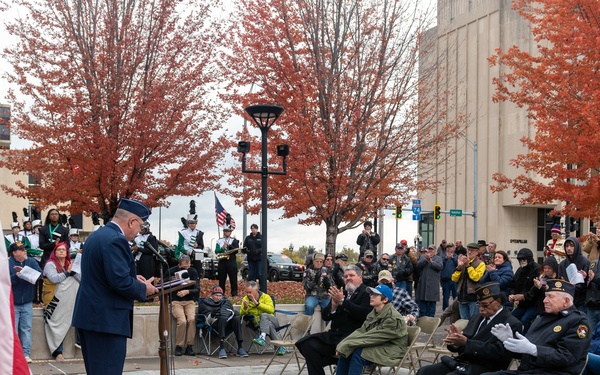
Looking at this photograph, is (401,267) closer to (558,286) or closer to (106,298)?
(558,286)

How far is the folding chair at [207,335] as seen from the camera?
14344 mm

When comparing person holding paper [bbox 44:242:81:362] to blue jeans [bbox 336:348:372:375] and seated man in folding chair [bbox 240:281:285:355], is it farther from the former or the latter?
blue jeans [bbox 336:348:372:375]

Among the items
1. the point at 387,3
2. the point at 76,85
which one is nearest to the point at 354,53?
the point at 387,3

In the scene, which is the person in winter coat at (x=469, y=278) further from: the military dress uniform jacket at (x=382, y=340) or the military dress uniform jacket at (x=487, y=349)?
the military dress uniform jacket at (x=487, y=349)

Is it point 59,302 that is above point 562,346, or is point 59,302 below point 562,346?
below

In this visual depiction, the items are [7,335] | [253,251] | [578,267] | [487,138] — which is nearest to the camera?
[7,335]

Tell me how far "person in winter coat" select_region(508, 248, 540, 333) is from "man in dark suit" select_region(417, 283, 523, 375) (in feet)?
15.7

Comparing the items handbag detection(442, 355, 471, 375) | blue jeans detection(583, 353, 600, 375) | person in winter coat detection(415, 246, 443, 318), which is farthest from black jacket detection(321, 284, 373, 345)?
person in winter coat detection(415, 246, 443, 318)

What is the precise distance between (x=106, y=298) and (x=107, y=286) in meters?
0.11

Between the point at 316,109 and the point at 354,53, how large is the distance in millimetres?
1719

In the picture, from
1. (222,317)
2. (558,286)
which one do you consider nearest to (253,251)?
(222,317)

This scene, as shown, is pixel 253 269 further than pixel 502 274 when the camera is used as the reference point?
Yes

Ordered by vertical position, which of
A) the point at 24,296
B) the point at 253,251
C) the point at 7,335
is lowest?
the point at 24,296

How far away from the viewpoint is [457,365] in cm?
859
